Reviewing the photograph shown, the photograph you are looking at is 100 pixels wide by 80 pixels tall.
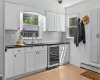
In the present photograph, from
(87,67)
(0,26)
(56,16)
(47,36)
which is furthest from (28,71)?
(0,26)

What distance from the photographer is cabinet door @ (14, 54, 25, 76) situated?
307 cm

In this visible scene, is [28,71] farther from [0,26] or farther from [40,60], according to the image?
[0,26]

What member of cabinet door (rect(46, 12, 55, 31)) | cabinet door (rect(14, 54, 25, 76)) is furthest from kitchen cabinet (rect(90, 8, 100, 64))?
cabinet door (rect(14, 54, 25, 76))

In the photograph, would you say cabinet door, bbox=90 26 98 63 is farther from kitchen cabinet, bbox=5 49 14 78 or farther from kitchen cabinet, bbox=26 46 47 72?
kitchen cabinet, bbox=5 49 14 78

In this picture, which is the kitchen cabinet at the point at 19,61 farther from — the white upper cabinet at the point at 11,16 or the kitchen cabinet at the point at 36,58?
the white upper cabinet at the point at 11,16

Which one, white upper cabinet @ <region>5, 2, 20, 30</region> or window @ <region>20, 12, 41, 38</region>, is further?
window @ <region>20, 12, 41, 38</region>

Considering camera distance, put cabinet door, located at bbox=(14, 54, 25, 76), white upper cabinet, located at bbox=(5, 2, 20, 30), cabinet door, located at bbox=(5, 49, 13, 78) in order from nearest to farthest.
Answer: cabinet door, located at bbox=(5, 49, 13, 78) < cabinet door, located at bbox=(14, 54, 25, 76) < white upper cabinet, located at bbox=(5, 2, 20, 30)

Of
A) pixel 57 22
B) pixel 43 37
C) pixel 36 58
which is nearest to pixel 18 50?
pixel 36 58

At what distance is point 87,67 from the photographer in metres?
3.95

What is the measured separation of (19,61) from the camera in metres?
3.16

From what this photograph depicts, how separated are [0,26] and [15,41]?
319 cm

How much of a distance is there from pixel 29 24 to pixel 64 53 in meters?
1.92

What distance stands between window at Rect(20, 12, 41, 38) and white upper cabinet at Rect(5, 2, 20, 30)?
42cm

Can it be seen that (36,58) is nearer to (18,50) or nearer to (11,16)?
(18,50)
